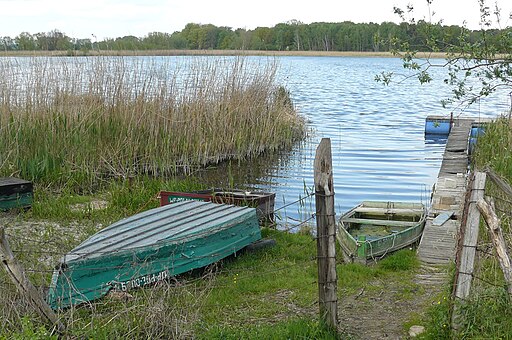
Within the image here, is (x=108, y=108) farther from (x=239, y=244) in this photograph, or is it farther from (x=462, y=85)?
(x=462, y=85)

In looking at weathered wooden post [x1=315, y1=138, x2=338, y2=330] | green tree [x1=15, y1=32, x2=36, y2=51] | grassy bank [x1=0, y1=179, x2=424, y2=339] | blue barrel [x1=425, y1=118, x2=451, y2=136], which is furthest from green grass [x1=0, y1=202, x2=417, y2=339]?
blue barrel [x1=425, y1=118, x2=451, y2=136]

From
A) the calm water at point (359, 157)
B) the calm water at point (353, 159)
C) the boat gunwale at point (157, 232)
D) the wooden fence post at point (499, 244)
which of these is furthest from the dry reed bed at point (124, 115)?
the wooden fence post at point (499, 244)

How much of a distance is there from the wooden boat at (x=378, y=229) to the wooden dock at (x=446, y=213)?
0.73ft

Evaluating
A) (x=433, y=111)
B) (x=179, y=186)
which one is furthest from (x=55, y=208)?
(x=433, y=111)

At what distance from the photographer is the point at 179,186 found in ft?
37.1

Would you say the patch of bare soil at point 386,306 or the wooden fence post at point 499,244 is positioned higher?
the wooden fence post at point 499,244

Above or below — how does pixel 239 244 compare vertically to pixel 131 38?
below

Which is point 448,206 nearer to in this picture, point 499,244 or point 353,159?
point 499,244

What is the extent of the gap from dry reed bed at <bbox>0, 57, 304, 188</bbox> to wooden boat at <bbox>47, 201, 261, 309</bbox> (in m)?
4.27

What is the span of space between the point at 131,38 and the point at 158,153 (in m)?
3.20

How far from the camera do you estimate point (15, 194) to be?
956cm

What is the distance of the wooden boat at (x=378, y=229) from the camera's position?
8023mm

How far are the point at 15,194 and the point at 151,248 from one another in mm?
3788

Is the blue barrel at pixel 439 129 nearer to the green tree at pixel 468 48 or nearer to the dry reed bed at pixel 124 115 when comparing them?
the dry reed bed at pixel 124 115
